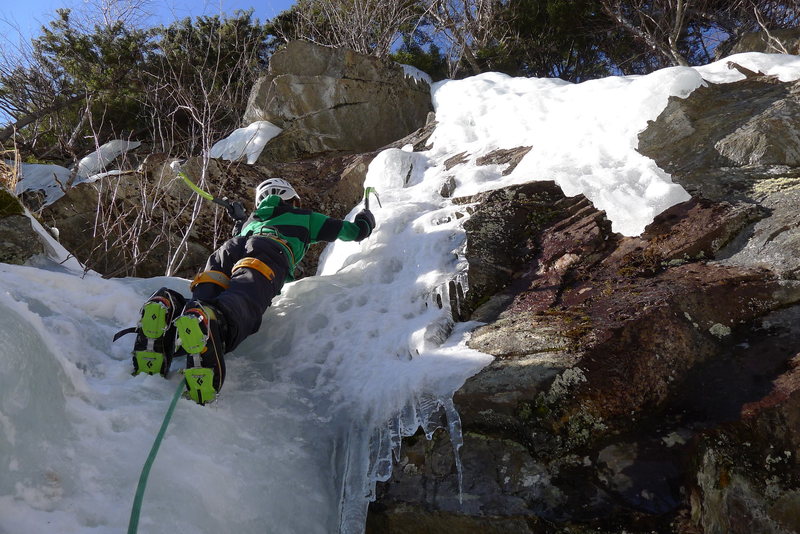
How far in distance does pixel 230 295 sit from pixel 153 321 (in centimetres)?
40

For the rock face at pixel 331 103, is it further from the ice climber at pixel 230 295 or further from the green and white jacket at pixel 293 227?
the green and white jacket at pixel 293 227

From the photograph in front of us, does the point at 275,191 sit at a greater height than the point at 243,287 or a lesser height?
greater

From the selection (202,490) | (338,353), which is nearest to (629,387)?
(338,353)

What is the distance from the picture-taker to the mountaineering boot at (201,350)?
2232mm

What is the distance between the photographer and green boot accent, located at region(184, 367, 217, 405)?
2234mm

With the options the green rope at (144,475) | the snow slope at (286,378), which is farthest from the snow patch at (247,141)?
the green rope at (144,475)

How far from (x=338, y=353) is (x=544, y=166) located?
228 centimetres

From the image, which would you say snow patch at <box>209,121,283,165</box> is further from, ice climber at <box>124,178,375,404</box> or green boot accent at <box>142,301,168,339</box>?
green boot accent at <box>142,301,168,339</box>

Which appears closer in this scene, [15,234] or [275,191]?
[15,234]

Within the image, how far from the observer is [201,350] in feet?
7.47

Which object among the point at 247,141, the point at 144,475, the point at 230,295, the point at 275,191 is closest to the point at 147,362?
the point at 230,295

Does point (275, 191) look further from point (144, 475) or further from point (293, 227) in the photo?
point (144, 475)

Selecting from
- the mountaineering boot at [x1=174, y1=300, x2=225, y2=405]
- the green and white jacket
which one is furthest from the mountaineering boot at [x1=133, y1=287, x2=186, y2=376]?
the green and white jacket

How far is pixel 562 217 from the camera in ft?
11.6
